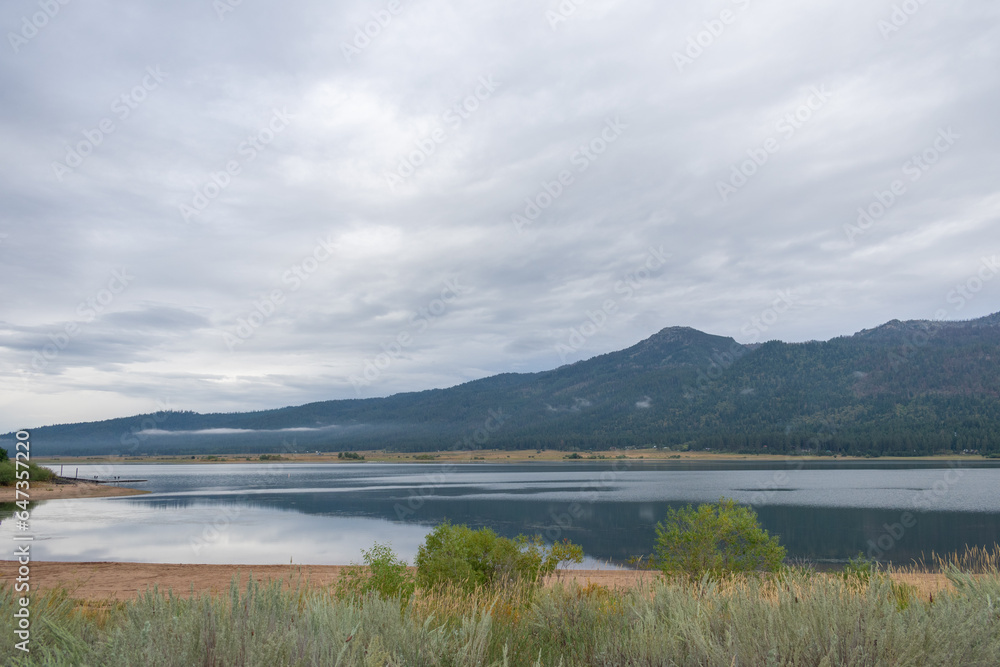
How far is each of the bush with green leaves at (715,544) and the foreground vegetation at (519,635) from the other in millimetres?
8423

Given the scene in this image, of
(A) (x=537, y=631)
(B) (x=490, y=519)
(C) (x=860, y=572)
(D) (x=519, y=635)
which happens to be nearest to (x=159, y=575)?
(A) (x=537, y=631)

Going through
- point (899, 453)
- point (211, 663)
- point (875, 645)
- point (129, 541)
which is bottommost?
point (899, 453)

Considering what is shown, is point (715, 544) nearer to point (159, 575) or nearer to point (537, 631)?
point (537, 631)

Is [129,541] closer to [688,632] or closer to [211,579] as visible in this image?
[211,579]

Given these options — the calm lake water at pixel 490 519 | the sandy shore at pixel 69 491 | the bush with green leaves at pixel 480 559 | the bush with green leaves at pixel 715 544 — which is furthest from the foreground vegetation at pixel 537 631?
the sandy shore at pixel 69 491

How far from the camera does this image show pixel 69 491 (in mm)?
60844

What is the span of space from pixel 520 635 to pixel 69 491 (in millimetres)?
71142

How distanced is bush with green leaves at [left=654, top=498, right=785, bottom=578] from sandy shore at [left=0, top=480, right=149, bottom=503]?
59.6m

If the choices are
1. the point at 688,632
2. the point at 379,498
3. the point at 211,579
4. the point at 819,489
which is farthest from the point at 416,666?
the point at 819,489

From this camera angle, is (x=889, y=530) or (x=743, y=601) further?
(x=889, y=530)

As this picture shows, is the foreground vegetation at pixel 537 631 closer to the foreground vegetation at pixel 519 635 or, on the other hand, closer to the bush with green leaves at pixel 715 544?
the foreground vegetation at pixel 519 635

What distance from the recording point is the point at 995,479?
235 ft

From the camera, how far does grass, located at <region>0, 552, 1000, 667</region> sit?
490 cm

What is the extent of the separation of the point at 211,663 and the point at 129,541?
3333cm
